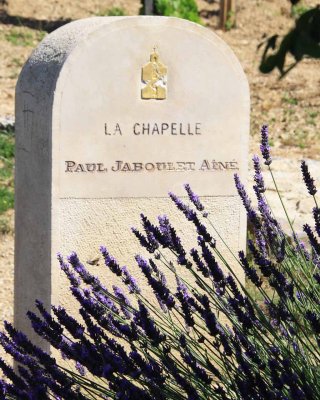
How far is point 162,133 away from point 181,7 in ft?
29.1

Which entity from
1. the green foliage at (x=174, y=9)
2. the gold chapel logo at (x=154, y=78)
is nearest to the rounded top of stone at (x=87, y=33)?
the gold chapel logo at (x=154, y=78)

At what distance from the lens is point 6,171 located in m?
7.95

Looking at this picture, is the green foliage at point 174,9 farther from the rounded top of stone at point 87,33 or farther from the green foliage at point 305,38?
the green foliage at point 305,38

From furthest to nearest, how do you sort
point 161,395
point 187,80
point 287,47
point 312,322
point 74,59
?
point 187,80 → point 74,59 → point 161,395 → point 312,322 → point 287,47

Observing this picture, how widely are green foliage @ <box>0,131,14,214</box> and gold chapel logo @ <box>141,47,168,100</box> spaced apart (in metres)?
2.98

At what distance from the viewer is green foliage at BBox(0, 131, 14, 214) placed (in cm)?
741

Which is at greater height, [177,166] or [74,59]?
[74,59]

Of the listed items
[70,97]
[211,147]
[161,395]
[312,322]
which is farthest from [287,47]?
[211,147]

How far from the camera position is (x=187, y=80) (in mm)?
4602

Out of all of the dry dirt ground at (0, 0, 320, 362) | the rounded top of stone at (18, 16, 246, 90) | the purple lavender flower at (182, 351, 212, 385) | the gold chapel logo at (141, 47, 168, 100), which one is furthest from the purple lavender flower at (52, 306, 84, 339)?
the dry dirt ground at (0, 0, 320, 362)

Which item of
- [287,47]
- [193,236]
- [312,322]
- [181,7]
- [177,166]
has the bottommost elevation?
[181,7]

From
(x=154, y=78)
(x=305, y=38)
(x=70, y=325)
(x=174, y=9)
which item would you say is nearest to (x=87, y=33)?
(x=154, y=78)

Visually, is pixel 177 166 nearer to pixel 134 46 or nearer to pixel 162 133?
pixel 162 133

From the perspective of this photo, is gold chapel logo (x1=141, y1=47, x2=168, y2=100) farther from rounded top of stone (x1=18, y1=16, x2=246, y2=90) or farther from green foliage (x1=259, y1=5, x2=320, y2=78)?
green foliage (x1=259, y1=5, x2=320, y2=78)
